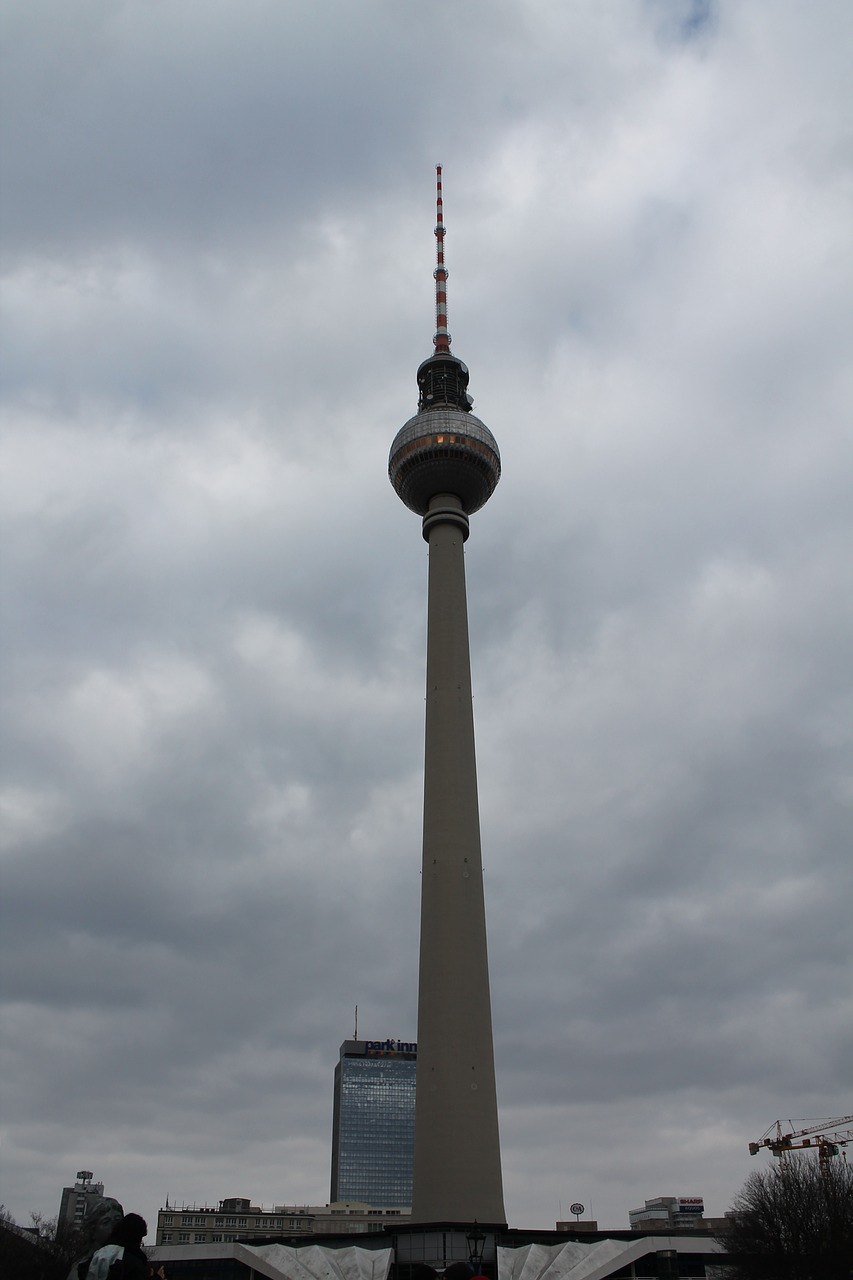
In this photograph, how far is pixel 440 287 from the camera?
9931 centimetres

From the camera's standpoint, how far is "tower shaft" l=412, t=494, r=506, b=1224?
2352 inches

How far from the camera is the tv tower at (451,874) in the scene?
6009 cm

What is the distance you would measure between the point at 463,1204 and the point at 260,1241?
57.7ft

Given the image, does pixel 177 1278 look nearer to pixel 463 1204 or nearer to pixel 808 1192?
pixel 463 1204

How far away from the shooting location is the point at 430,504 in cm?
8550

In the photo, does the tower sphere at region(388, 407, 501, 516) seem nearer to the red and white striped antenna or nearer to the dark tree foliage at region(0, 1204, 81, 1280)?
the red and white striped antenna

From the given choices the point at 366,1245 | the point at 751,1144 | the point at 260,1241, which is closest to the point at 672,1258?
the point at 366,1245

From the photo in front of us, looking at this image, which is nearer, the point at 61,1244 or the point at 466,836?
the point at 466,836

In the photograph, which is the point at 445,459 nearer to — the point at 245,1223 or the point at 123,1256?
the point at 123,1256

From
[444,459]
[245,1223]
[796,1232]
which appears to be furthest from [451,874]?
[245,1223]

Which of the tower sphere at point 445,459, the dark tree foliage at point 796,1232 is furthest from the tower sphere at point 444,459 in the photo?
the dark tree foliage at point 796,1232

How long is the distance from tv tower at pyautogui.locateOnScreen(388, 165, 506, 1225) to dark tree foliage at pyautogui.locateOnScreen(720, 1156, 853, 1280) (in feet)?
48.6

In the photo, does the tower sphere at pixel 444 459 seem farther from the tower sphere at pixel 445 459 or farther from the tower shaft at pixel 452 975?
the tower shaft at pixel 452 975

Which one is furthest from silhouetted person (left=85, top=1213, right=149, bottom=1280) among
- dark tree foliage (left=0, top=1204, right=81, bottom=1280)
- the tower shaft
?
dark tree foliage (left=0, top=1204, right=81, bottom=1280)
